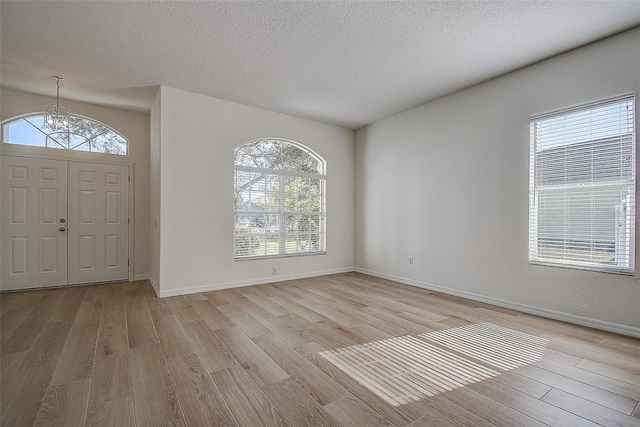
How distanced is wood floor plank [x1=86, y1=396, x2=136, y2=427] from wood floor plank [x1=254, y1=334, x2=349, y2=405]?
93 centimetres

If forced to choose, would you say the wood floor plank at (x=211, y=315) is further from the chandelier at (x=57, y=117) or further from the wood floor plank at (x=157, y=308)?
the chandelier at (x=57, y=117)

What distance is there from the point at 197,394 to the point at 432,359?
1.69 m

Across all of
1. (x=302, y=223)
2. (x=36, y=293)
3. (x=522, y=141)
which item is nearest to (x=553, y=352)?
(x=522, y=141)

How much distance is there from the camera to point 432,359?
7.29 feet

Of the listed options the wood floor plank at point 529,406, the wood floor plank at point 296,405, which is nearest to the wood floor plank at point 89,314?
the wood floor plank at point 296,405

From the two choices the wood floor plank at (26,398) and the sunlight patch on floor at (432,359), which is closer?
the wood floor plank at (26,398)

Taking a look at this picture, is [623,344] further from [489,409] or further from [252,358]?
[252,358]

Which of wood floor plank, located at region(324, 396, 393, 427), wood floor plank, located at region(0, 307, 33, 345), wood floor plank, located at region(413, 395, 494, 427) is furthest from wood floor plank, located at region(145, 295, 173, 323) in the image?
wood floor plank, located at region(413, 395, 494, 427)

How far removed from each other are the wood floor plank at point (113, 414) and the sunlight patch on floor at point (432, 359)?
4.20 feet

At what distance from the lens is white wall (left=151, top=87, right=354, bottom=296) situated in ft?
13.1

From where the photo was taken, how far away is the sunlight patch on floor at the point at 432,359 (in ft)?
6.15

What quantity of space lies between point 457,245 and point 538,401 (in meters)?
2.52

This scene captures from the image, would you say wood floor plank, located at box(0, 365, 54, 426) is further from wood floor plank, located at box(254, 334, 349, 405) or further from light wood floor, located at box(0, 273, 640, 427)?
wood floor plank, located at box(254, 334, 349, 405)

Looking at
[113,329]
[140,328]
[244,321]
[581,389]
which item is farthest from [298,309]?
[581,389]
